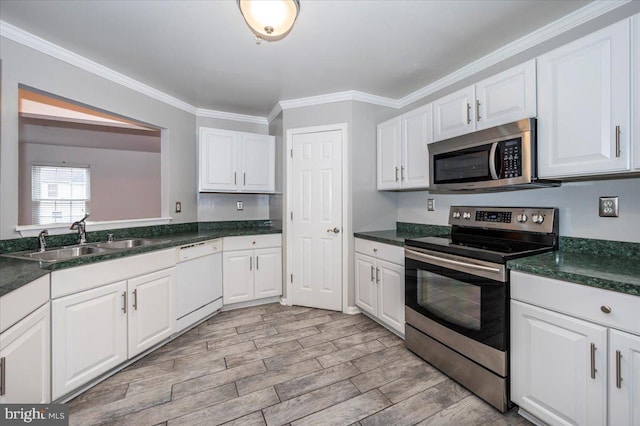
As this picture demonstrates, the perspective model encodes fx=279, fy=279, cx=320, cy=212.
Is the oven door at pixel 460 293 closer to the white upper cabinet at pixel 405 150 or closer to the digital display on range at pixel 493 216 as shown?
the digital display on range at pixel 493 216

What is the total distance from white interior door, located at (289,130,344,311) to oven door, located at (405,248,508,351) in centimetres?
103

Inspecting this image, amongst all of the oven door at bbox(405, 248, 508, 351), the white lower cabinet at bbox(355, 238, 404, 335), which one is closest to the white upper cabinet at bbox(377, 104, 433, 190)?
the white lower cabinet at bbox(355, 238, 404, 335)

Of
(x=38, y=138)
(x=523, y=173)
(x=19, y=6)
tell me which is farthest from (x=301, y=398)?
(x=38, y=138)

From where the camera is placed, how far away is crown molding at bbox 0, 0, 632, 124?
5.90 feet

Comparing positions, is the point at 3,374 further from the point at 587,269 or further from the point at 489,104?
the point at 489,104

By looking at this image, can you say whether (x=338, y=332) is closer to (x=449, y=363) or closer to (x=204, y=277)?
(x=449, y=363)

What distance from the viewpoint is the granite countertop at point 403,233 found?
8.29ft

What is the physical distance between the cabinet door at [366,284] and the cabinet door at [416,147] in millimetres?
856

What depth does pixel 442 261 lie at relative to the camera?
1.89 meters

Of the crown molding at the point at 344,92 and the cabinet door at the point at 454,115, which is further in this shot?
the cabinet door at the point at 454,115

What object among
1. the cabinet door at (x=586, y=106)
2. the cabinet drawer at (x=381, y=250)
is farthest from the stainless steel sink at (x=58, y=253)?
the cabinet door at (x=586, y=106)

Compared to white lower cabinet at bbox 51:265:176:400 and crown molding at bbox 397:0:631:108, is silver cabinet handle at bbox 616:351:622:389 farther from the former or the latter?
white lower cabinet at bbox 51:265:176:400

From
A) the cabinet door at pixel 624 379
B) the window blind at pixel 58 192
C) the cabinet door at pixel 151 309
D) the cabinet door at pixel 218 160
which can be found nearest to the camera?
the cabinet door at pixel 624 379

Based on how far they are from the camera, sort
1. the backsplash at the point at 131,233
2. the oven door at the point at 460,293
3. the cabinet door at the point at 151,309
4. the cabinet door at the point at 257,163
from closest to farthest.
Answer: the oven door at the point at 460,293 → the backsplash at the point at 131,233 → the cabinet door at the point at 151,309 → the cabinet door at the point at 257,163
